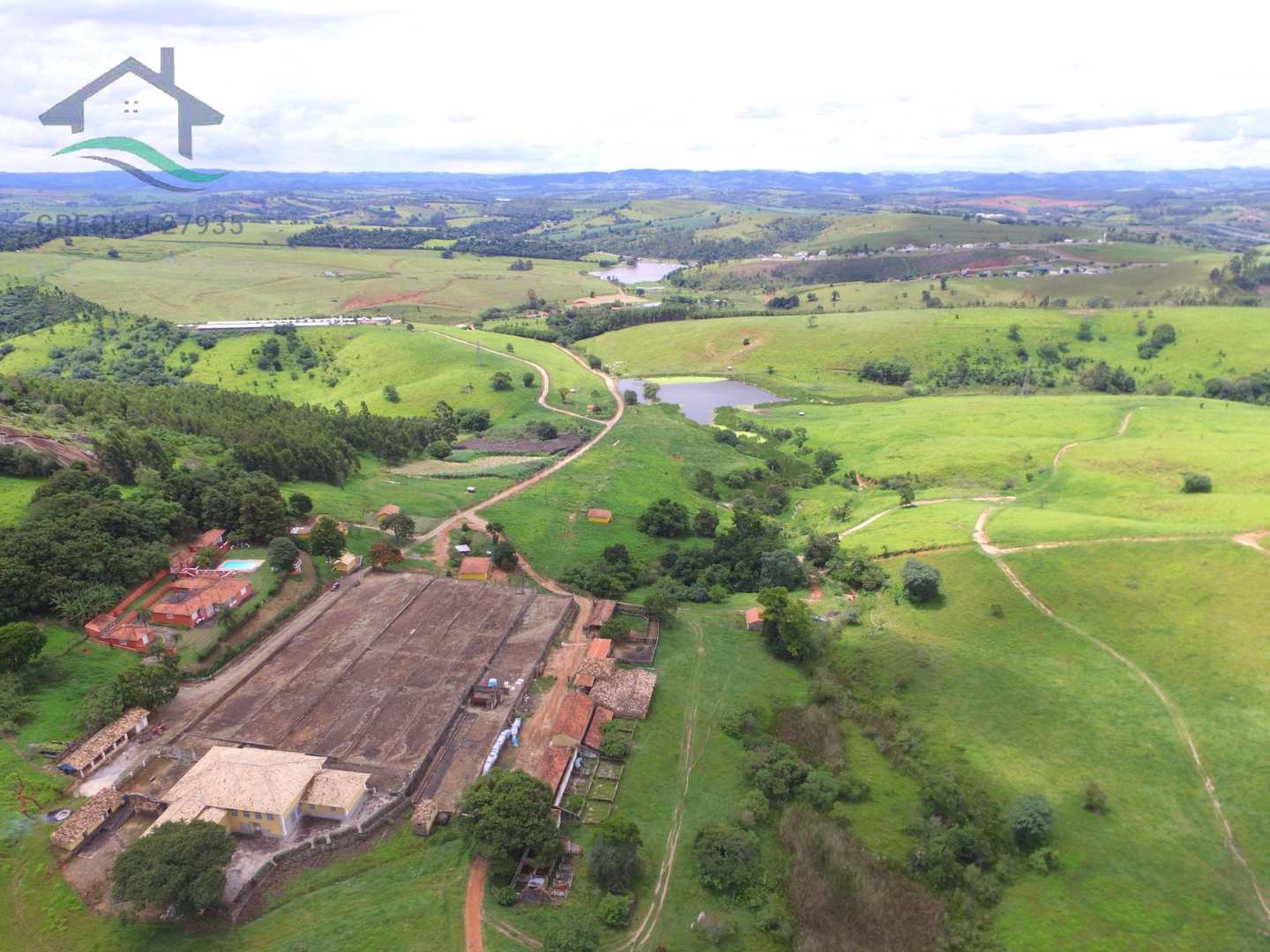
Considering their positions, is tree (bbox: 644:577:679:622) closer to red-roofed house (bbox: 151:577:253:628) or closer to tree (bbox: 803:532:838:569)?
tree (bbox: 803:532:838:569)

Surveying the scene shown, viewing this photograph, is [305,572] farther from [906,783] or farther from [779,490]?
[779,490]

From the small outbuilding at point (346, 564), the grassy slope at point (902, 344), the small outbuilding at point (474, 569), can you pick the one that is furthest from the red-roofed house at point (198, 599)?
the grassy slope at point (902, 344)

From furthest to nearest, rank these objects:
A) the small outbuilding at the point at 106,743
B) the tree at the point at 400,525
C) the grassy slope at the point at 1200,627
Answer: the tree at the point at 400,525, the grassy slope at the point at 1200,627, the small outbuilding at the point at 106,743

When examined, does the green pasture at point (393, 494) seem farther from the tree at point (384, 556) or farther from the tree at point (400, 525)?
the tree at point (384, 556)

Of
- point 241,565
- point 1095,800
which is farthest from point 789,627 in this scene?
point 241,565

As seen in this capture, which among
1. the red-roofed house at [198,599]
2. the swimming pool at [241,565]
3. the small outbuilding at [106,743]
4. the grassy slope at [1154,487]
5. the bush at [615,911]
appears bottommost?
the bush at [615,911]

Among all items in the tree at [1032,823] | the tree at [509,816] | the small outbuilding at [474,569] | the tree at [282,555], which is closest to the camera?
the tree at [509,816]
